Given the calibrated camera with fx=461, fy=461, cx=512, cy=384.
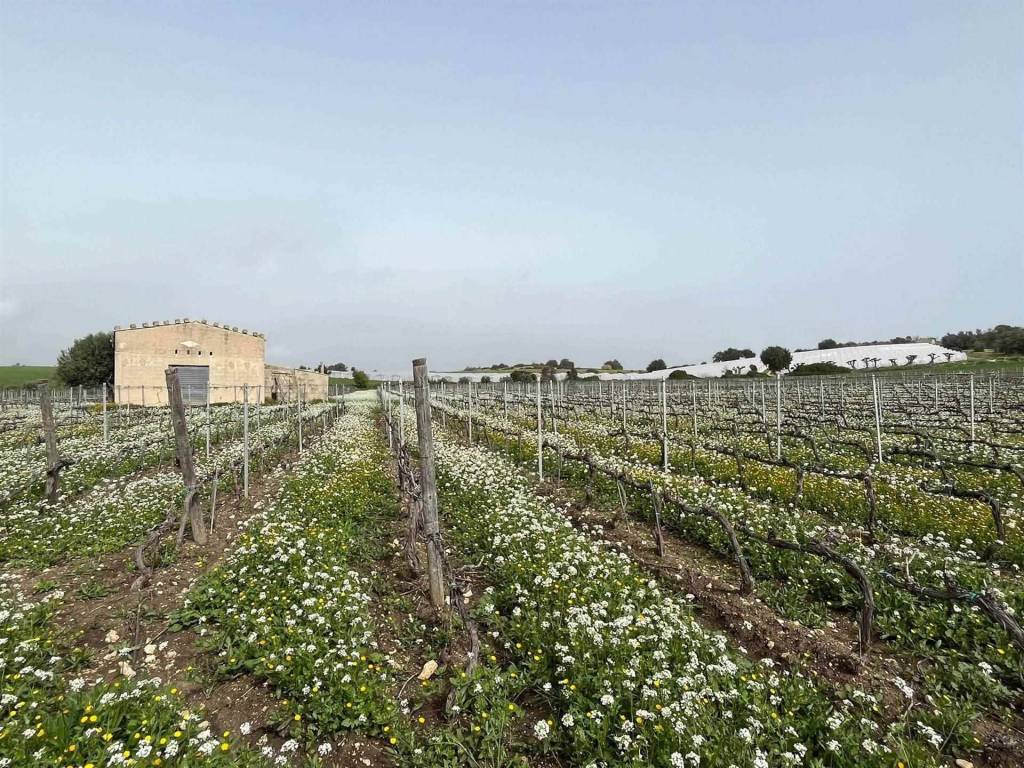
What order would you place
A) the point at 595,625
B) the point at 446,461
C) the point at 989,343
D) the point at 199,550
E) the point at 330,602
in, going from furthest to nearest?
the point at 989,343 → the point at 446,461 → the point at 199,550 → the point at 330,602 → the point at 595,625

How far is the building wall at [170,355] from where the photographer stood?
38.8 metres

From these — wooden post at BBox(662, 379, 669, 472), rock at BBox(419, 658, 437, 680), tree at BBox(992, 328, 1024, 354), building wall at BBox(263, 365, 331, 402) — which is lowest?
rock at BBox(419, 658, 437, 680)

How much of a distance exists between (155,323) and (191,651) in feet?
147

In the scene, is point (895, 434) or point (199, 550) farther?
point (895, 434)

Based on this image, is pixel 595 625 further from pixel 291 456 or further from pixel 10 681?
pixel 291 456

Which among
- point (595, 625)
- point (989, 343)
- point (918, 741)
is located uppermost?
point (989, 343)

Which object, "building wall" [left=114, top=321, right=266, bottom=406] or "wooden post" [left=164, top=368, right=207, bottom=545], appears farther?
"building wall" [left=114, top=321, right=266, bottom=406]

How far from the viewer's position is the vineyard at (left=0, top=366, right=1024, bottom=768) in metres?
3.48

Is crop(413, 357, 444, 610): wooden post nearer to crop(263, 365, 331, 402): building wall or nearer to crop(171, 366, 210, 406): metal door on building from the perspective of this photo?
crop(263, 365, 331, 402): building wall

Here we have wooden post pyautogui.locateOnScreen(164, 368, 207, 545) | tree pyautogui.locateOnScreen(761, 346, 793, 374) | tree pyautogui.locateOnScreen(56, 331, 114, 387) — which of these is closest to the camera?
wooden post pyautogui.locateOnScreen(164, 368, 207, 545)

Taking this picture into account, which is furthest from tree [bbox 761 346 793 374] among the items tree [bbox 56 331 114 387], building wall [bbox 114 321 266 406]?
tree [bbox 56 331 114 387]

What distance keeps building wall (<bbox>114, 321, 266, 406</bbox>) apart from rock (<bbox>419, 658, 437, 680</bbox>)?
39.2 metres

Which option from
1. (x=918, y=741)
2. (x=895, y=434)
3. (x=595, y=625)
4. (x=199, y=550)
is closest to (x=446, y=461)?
(x=199, y=550)

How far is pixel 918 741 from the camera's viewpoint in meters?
3.53
